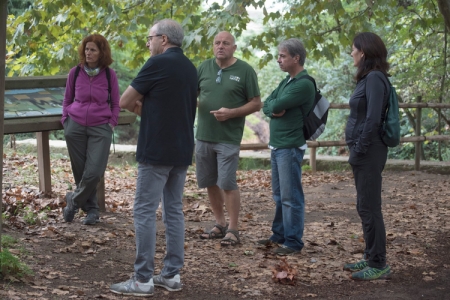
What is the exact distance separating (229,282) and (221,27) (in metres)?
3.42

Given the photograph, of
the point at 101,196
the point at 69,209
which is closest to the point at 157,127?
the point at 69,209

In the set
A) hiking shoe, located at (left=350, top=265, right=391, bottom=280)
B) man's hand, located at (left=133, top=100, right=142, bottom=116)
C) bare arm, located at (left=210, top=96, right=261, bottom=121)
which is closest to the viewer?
man's hand, located at (left=133, top=100, right=142, bottom=116)

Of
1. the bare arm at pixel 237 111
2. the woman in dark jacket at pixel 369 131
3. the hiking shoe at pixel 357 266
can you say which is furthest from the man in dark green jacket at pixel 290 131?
the woman in dark jacket at pixel 369 131

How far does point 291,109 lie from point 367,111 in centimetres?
102

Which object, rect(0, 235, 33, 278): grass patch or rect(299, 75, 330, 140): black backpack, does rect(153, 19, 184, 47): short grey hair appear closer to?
rect(299, 75, 330, 140): black backpack

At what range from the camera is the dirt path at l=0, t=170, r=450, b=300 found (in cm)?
466

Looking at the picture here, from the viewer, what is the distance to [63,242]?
575cm

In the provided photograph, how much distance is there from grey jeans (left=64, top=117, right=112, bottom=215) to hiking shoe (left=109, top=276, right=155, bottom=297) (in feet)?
6.91

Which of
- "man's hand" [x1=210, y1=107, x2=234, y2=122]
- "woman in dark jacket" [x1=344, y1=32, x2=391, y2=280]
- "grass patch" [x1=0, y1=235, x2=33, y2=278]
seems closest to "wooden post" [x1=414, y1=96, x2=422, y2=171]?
"man's hand" [x1=210, y1=107, x2=234, y2=122]

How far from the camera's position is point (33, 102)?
6609mm

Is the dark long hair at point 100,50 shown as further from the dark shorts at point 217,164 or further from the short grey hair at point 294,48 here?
the short grey hair at point 294,48

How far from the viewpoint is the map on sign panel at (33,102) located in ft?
20.7

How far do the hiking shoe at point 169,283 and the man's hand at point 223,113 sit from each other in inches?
68.1

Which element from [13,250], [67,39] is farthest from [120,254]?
[67,39]
